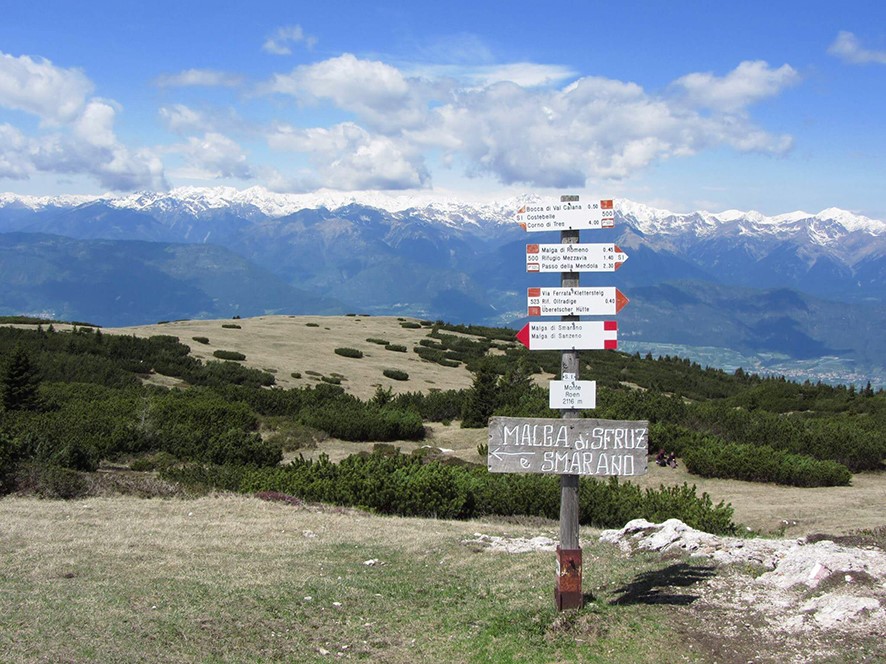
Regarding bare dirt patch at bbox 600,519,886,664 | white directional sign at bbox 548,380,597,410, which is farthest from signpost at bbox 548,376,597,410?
bare dirt patch at bbox 600,519,886,664

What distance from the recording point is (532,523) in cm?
1269

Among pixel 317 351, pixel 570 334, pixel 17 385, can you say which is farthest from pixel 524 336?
pixel 317 351

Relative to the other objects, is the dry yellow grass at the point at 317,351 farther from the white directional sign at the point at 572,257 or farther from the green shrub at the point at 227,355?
the white directional sign at the point at 572,257

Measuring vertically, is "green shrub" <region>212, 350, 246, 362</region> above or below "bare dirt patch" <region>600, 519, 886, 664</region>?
above

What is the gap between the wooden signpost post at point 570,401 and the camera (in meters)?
6.96

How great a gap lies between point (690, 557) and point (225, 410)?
1544cm

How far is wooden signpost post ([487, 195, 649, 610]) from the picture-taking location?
6965mm

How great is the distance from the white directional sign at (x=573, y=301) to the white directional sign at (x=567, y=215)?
63 cm

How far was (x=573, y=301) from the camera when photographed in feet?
23.5

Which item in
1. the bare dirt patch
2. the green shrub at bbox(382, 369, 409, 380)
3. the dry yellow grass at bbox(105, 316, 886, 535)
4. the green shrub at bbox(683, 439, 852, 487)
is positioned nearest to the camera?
the bare dirt patch

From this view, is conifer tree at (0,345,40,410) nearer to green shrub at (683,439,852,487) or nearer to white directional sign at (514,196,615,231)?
white directional sign at (514,196,615,231)

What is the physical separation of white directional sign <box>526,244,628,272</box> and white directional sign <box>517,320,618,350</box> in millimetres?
540

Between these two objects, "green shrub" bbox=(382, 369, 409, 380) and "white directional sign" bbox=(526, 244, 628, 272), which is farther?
"green shrub" bbox=(382, 369, 409, 380)

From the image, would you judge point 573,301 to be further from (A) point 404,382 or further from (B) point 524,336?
(A) point 404,382
